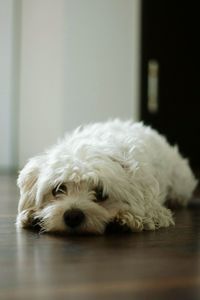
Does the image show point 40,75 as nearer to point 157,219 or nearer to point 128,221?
point 157,219

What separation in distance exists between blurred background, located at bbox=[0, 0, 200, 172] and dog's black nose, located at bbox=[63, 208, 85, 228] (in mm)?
3331

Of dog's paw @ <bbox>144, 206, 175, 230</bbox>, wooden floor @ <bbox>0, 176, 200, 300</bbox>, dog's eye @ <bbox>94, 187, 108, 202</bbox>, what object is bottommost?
dog's paw @ <bbox>144, 206, 175, 230</bbox>

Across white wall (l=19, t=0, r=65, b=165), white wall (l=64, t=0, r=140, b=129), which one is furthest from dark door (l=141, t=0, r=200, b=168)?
white wall (l=19, t=0, r=65, b=165)

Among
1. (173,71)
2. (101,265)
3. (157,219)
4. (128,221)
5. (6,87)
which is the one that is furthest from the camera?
(173,71)

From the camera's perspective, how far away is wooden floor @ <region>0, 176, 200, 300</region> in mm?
1272

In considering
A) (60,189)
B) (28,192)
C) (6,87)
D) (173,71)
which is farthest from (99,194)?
(173,71)

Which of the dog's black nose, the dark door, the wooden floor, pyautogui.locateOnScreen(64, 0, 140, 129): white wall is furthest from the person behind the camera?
the dark door

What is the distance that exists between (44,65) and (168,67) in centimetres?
120

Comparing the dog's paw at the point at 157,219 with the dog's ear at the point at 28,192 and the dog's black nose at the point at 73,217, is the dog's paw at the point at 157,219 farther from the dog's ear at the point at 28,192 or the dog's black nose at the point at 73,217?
the dog's ear at the point at 28,192

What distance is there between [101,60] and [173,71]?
2.52 feet

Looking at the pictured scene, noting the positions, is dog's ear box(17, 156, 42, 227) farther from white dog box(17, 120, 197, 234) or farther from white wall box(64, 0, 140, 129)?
white wall box(64, 0, 140, 129)

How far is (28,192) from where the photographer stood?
2105mm

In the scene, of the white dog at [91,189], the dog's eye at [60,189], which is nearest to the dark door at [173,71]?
the white dog at [91,189]

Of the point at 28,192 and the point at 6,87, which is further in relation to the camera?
the point at 6,87
